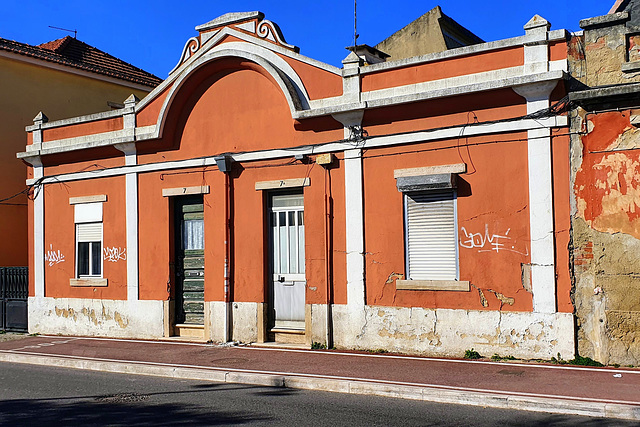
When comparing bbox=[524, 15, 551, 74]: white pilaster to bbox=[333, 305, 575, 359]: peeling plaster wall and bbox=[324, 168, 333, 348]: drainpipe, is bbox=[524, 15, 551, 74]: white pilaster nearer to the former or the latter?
bbox=[333, 305, 575, 359]: peeling plaster wall

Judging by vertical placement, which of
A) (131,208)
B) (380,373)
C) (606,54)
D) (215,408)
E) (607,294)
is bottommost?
(215,408)

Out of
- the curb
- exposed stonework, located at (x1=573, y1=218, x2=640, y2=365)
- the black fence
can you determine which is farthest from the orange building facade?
the curb

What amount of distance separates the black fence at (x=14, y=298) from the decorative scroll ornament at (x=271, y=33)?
845cm

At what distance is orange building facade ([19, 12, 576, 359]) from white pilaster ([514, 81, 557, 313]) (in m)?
0.02

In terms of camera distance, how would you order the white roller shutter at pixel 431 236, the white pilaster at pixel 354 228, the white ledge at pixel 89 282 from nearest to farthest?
the white roller shutter at pixel 431 236 < the white pilaster at pixel 354 228 < the white ledge at pixel 89 282

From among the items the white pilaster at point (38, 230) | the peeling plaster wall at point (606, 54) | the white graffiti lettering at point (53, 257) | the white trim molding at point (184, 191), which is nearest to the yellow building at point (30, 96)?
the white pilaster at point (38, 230)

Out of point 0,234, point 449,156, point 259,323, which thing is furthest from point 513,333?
point 0,234

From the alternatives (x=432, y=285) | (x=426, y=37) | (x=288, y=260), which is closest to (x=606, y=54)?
(x=432, y=285)

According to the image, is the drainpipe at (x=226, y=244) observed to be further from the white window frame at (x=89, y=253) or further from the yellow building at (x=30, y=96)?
the yellow building at (x=30, y=96)

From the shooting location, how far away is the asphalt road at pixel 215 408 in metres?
7.33

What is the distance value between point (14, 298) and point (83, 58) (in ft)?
27.7

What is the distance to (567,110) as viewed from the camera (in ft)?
32.9

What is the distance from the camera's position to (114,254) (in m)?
15.1

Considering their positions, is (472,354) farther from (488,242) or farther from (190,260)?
(190,260)
